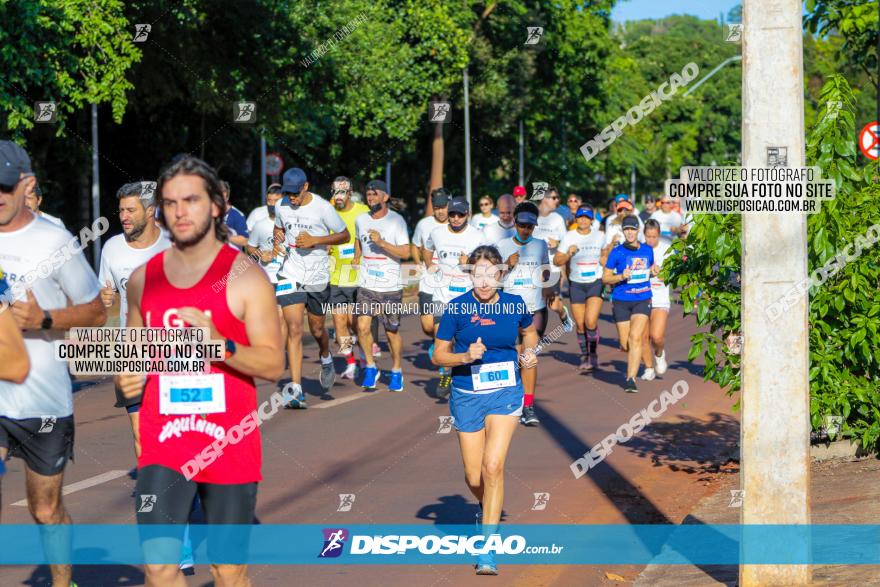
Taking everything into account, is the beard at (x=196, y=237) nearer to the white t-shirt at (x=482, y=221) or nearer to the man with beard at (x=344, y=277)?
the man with beard at (x=344, y=277)

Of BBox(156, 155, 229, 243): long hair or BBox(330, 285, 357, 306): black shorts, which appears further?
BBox(330, 285, 357, 306): black shorts

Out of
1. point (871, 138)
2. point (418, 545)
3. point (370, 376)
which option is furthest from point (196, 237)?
point (871, 138)

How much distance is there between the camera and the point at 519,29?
1802 inches

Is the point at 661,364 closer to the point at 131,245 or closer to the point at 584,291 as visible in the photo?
the point at 584,291

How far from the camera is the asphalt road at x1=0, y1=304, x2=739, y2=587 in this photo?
23.5 feet

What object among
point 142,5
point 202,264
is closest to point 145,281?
point 202,264

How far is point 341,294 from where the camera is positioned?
1494cm

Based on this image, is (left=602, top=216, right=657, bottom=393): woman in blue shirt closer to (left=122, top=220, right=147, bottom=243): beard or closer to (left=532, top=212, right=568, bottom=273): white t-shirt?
(left=532, top=212, right=568, bottom=273): white t-shirt

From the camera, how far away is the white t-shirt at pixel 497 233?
42.8 feet

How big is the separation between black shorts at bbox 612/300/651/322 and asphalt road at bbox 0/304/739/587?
2.80 feet

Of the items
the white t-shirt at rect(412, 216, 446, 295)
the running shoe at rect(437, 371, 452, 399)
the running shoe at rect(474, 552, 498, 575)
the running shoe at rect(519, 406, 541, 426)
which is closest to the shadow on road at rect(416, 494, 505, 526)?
the running shoe at rect(474, 552, 498, 575)

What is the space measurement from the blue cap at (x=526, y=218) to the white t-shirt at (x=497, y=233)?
0.44 m

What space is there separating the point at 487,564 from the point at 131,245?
2830mm

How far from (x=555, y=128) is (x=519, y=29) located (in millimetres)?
8768
